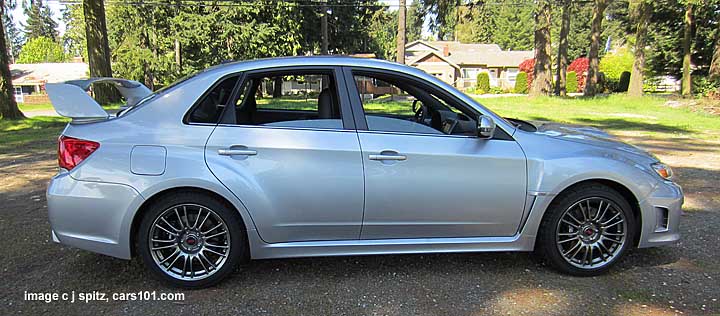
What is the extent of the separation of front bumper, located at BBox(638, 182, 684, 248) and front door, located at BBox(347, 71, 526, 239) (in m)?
0.96

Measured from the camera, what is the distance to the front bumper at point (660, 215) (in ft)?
11.4

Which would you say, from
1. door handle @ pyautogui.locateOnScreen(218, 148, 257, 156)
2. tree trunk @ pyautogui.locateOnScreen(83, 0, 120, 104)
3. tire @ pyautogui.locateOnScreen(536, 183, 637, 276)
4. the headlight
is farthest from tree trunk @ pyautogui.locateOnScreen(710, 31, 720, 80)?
tree trunk @ pyautogui.locateOnScreen(83, 0, 120, 104)

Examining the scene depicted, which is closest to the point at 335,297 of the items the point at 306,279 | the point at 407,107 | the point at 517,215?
the point at 306,279

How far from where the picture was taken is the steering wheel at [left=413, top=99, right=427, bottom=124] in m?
3.81

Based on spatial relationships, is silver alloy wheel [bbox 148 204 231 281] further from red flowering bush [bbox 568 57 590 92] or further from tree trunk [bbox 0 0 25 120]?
red flowering bush [bbox 568 57 590 92]

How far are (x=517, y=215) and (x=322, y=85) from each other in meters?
1.77

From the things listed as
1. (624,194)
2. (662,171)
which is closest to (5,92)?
(624,194)

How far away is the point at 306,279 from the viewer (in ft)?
11.4

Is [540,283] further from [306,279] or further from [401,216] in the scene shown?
[306,279]

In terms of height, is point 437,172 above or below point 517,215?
above

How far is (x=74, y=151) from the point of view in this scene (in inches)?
125

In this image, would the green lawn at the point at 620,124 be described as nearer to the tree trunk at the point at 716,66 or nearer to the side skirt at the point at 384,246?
the tree trunk at the point at 716,66

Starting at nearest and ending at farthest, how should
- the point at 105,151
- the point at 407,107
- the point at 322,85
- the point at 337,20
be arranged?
the point at 105,151 < the point at 322,85 < the point at 407,107 < the point at 337,20

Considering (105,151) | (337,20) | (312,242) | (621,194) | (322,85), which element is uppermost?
(337,20)
